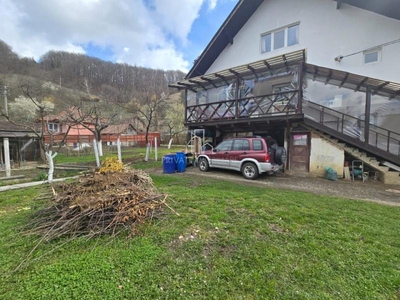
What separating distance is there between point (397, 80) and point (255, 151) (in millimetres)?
7103

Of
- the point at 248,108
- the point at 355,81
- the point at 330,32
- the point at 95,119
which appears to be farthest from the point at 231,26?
the point at 95,119

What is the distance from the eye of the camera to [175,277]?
2.37 meters

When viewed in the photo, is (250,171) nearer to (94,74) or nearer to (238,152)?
(238,152)

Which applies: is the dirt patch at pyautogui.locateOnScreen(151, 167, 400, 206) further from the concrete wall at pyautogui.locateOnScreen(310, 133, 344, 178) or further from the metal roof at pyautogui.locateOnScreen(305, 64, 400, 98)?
the metal roof at pyautogui.locateOnScreen(305, 64, 400, 98)

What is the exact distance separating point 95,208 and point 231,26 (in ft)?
43.9

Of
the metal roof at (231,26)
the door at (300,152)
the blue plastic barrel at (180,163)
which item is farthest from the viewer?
the blue plastic barrel at (180,163)

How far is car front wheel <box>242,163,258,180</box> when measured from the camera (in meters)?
7.96

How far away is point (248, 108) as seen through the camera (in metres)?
10.0

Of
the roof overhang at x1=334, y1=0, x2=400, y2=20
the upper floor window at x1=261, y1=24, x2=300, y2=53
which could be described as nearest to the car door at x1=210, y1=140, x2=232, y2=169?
the upper floor window at x1=261, y1=24, x2=300, y2=53

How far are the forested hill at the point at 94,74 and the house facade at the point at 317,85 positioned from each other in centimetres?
4816

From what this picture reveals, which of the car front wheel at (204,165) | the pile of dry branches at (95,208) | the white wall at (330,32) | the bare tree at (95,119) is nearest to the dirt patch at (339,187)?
the car front wheel at (204,165)

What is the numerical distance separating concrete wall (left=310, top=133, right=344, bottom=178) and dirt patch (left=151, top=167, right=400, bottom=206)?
0.60 meters

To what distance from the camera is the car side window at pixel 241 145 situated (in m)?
8.20

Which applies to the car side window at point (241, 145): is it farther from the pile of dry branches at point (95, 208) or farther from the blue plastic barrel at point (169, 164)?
the pile of dry branches at point (95, 208)
